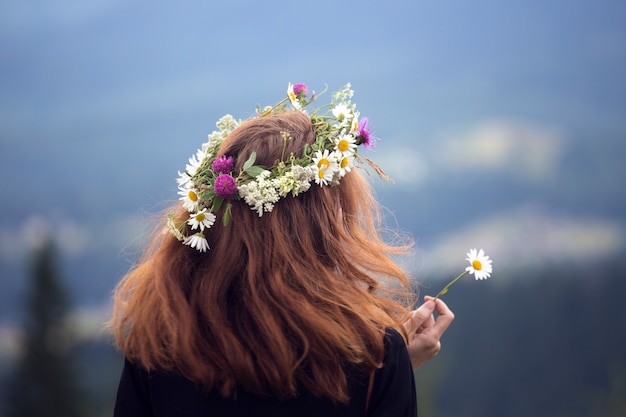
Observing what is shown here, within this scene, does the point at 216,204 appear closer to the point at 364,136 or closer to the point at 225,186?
the point at 225,186

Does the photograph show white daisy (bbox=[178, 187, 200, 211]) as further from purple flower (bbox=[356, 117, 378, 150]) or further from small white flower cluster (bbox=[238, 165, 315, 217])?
purple flower (bbox=[356, 117, 378, 150])

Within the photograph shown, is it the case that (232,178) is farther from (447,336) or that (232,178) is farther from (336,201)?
(447,336)

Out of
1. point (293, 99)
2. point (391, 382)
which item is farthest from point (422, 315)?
point (293, 99)

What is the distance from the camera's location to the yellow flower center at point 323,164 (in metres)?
1.44

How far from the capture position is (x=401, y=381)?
1.37 meters

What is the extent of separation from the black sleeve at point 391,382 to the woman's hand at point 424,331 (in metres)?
0.21

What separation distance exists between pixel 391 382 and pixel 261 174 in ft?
1.56

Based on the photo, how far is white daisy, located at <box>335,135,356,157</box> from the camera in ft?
5.05

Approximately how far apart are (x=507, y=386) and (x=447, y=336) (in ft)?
1.86

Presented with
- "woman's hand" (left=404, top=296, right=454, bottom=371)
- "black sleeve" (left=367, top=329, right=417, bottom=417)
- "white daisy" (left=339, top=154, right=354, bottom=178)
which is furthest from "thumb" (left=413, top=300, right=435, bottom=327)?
"white daisy" (left=339, top=154, right=354, bottom=178)

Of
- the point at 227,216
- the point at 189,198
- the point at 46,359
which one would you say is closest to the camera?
the point at 227,216

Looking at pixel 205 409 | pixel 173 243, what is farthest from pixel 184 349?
pixel 173 243

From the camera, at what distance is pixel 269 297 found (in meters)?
1.28

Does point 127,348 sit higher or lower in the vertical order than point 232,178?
lower
